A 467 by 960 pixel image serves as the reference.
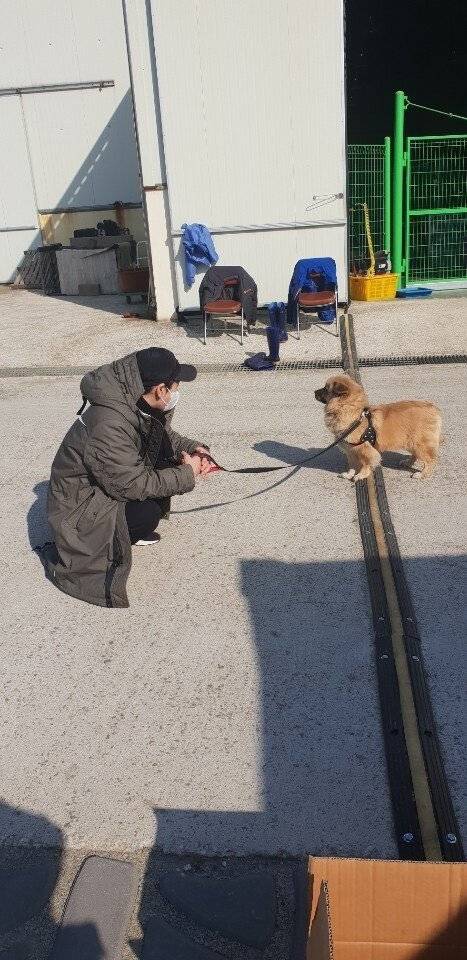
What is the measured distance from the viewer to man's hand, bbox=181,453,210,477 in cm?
460

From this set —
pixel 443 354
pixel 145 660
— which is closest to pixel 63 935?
pixel 145 660

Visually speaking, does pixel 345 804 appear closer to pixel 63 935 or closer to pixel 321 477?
pixel 63 935

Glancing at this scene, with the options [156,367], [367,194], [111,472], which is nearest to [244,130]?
[367,194]

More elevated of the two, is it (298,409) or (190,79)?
(190,79)

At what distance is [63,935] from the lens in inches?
95.7

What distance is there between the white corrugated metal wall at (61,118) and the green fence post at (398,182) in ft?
21.7

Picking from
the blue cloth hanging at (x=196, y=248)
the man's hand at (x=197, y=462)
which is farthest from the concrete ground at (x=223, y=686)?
the blue cloth hanging at (x=196, y=248)

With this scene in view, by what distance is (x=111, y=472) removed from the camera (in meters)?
4.09

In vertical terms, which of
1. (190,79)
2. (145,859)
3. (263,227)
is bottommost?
(145,859)

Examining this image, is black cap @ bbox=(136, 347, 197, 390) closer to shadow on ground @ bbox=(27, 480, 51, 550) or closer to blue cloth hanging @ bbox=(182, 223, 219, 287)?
shadow on ground @ bbox=(27, 480, 51, 550)

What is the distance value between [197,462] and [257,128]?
7.50 metres

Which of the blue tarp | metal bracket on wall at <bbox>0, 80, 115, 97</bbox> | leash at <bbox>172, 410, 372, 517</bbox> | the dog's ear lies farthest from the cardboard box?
metal bracket on wall at <bbox>0, 80, 115, 97</bbox>

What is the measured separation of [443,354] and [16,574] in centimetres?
615

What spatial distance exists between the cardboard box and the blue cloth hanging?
9.67 m
